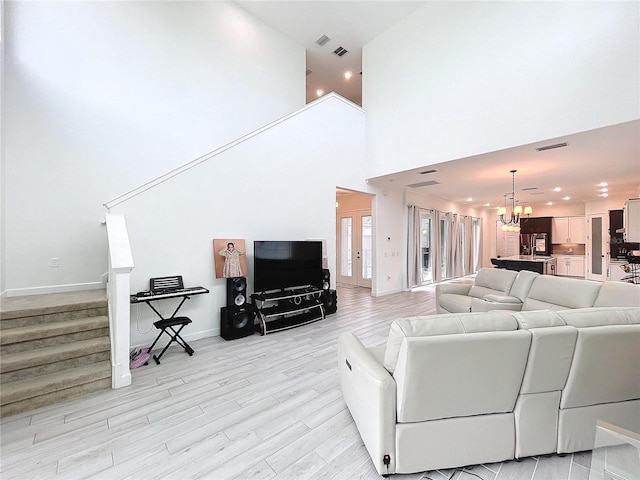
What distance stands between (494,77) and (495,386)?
15.9ft

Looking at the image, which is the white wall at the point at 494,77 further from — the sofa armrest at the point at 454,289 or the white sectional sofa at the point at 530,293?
the sofa armrest at the point at 454,289

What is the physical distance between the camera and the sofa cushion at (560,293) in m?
3.29

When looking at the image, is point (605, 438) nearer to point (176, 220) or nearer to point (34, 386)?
point (34, 386)

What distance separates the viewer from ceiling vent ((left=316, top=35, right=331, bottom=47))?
6.72 meters

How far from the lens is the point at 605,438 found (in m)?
1.51

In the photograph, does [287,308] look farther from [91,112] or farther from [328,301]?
[91,112]

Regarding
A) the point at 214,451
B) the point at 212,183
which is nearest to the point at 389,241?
the point at 212,183

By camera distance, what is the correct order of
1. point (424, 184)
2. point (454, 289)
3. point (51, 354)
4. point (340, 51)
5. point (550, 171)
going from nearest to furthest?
point (51, 354)
point (454, 289)
point (550, 171)
point (340, 51)
point (424, 184)

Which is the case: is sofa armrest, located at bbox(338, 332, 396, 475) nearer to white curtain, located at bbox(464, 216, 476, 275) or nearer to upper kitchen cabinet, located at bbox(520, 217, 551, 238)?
white curtain, located at bbox(464, 216, 476, 275)

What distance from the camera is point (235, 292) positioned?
4070 millimetres

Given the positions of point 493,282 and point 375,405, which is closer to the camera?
point 375,405

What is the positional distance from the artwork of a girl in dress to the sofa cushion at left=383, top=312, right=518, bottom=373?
297 cm

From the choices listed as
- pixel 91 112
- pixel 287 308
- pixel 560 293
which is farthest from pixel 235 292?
pixel 560 293

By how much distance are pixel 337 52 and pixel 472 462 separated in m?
8.46
